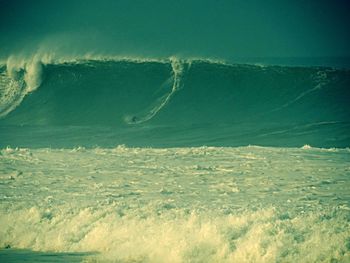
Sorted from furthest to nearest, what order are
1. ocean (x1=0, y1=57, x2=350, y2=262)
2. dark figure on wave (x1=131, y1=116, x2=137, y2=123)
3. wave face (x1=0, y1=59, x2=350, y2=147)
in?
dark figure on wave (x1=131, y1=116, x2=137, y2=123)
wave face (x1=0, y1=59, x2=350, y2=147)
ocean (x1=0, y1=57, x2=350, y2=262)

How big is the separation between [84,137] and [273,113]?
20.8ft

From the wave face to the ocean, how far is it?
0.15ft

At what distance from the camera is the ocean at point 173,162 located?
621 cm

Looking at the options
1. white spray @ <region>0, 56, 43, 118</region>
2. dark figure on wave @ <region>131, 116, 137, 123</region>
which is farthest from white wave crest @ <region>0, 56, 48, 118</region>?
dark figure on wave @ <region>131, 116, 137, 123</region>

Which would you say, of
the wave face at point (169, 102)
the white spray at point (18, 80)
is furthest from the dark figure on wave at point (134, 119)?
the white spray at point (18, 80)

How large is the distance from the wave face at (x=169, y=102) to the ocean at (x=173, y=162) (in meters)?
0.05

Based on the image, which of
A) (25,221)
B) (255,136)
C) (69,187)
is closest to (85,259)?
(25,221)

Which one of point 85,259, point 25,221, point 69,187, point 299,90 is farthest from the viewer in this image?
point 299,90

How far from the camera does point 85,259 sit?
6.06m

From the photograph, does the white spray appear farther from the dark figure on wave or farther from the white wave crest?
the dark figure on wave

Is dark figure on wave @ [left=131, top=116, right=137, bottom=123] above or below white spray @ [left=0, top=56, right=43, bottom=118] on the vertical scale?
below

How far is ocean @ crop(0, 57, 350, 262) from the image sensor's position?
6211 millimetres

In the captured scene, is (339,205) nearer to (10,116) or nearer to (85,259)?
(85,259)

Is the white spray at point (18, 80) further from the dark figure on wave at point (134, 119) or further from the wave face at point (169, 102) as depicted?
the dark figure on wave at point (134, 119)
